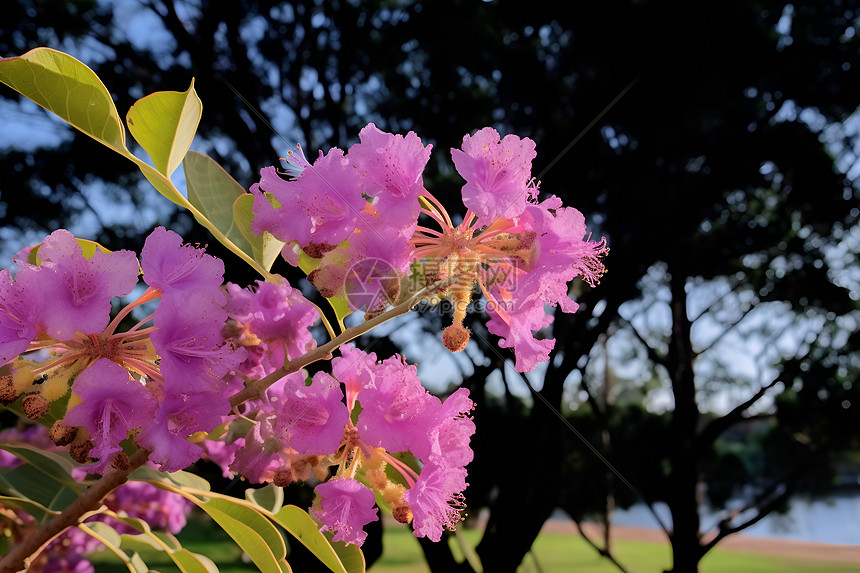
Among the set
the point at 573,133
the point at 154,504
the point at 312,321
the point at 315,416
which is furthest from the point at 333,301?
the point at 573,133

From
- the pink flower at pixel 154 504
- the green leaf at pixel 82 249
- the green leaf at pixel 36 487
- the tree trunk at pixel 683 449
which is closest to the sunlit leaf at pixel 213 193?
the green leaf at pixel 82 249

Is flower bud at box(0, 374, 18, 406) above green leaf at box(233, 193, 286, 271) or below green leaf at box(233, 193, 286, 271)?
below

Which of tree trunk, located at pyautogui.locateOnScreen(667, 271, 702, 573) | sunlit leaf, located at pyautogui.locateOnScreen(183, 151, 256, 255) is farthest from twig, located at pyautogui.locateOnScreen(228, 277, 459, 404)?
tree trunk, located at pyautogui.locateOnScreen(667, 271, 702, 573)

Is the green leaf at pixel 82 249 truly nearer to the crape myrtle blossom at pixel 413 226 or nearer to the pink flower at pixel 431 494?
the crape myrtle blossom at pixel 413 226

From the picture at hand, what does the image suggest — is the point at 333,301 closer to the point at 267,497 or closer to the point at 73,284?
the point at 73,284

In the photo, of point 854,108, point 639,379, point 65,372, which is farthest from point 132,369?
point 639,379

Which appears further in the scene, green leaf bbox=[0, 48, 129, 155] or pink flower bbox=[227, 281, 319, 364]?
pink flower bbox=[227, 281, 319, 364]

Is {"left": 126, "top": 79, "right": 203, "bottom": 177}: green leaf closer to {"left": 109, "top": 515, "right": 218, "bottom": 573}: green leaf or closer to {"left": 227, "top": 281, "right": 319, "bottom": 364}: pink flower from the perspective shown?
{"left": 227, "top": 281, "right": 319, "bottom": 364}: pink flower
